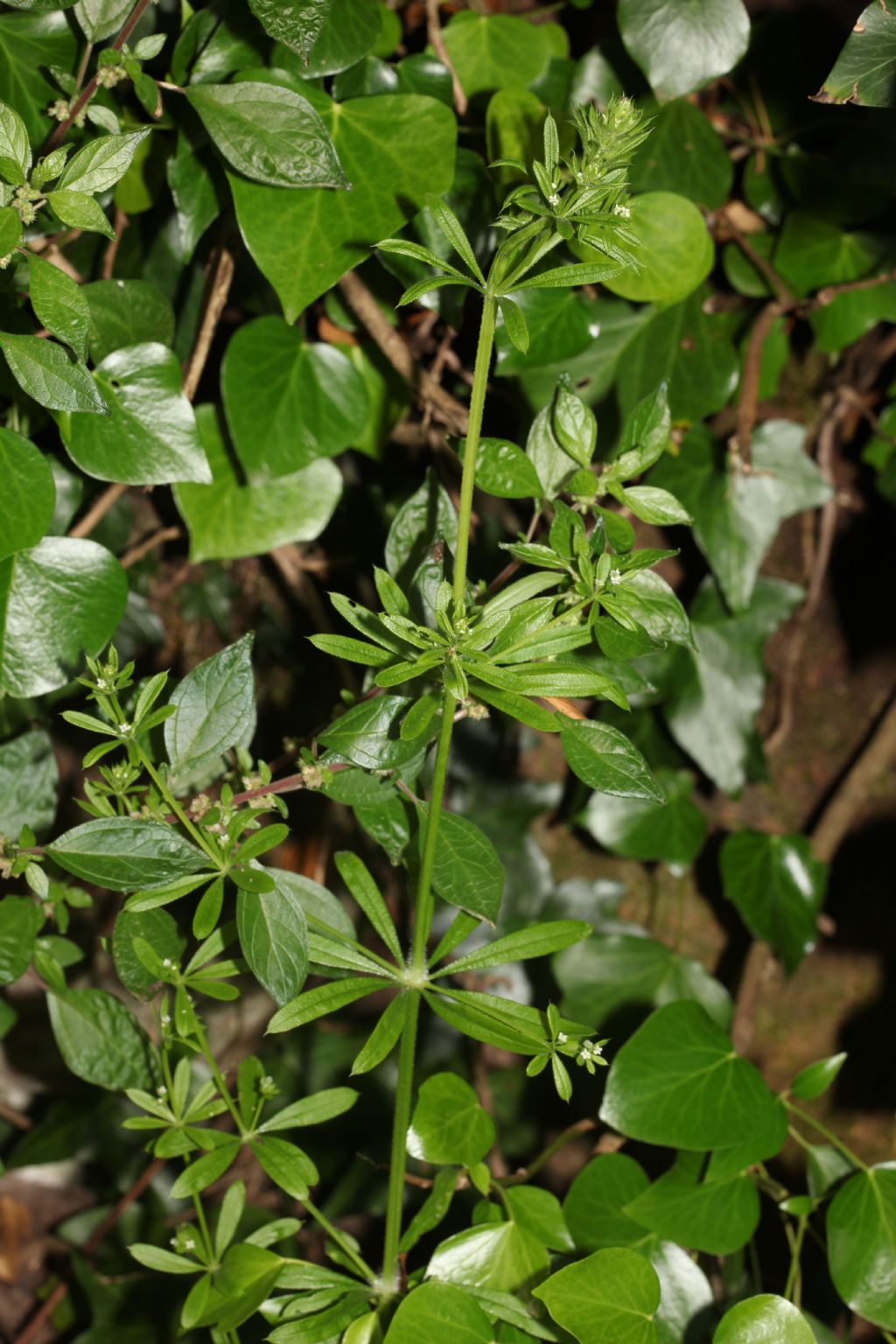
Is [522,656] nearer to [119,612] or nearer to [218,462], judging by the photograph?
[119,612]

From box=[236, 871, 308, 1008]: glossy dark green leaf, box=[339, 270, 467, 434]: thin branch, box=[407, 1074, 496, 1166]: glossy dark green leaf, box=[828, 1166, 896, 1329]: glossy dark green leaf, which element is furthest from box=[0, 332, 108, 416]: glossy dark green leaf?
box=[828, 1166, 896, 1329]: glossy dark green leaf

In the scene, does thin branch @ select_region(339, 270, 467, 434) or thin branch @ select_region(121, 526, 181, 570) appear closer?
thin branch @ select_region(339, 270, 467, 434)

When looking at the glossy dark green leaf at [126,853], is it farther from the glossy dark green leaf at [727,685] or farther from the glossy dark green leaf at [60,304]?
the glossy dark green leaf at [727,685]

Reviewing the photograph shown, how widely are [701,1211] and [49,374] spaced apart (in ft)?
2.84

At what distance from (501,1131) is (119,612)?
974mm

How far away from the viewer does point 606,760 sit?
0.66 metres

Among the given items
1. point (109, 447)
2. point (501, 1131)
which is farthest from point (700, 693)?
point (109, 447)

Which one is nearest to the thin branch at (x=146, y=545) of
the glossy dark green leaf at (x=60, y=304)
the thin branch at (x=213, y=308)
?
the thin branch at (x=213, y=308)

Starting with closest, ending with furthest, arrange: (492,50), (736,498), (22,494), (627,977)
Answer: 1. (22,494)
2. (492,50)
3. (736,498)
4. (627,977)

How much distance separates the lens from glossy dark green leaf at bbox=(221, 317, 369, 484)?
1.02 m

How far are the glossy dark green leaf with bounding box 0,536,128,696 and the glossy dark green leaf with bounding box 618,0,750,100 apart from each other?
2.18ft

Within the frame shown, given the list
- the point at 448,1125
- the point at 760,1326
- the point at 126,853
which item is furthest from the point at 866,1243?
the point at 126,853

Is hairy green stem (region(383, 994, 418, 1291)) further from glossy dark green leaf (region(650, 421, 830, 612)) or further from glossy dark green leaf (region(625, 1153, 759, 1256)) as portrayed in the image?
glossy dark green leaf (region(650, 421, 830, 612))

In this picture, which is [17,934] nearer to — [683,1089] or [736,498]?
[683,1089]
